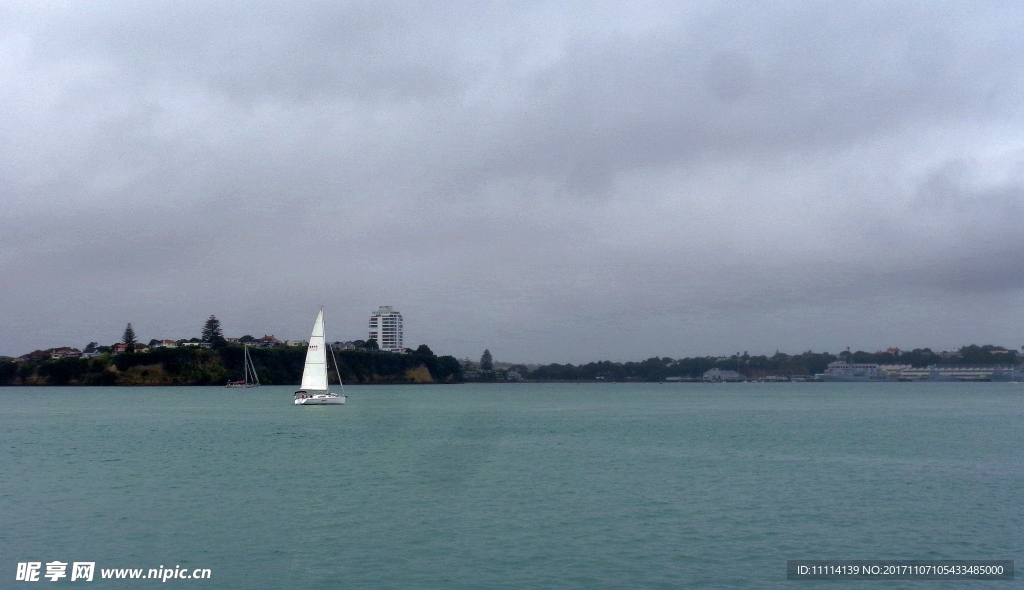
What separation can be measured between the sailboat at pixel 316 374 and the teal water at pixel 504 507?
36.5m

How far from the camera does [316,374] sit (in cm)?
9462

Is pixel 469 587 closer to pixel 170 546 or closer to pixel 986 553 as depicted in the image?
pixel 170 546

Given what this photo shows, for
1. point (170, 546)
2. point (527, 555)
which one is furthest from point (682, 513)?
point (170, 546)

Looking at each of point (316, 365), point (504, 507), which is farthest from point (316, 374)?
point (504, 507)

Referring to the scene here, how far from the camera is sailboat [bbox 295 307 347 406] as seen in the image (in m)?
91.6

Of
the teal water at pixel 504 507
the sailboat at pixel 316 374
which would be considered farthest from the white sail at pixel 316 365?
the teal water at pixel 504 507

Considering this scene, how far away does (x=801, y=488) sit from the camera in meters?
32.2

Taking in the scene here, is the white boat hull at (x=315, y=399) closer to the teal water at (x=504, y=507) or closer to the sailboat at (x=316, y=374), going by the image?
the sailboat at (x=316, y=374)

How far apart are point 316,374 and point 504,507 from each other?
70.2 m

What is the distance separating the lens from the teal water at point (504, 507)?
2003 cm

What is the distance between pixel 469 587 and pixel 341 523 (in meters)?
8.24

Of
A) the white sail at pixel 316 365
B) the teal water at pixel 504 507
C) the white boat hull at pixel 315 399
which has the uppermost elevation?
the white sail at pixel 316 365

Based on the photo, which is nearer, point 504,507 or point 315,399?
point 504,507

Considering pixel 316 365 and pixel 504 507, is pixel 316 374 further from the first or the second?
pixel 504 507
